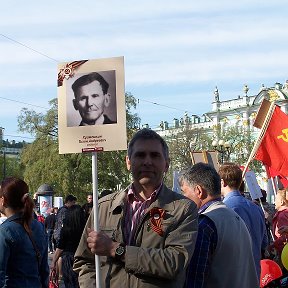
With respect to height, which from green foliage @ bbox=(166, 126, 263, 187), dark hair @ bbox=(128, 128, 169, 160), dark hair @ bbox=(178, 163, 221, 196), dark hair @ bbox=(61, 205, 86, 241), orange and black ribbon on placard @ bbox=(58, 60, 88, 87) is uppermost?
green foliage @ bbox=(166, 126, 263, 187)

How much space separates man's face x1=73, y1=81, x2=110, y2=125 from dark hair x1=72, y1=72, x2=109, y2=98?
0.06 feet

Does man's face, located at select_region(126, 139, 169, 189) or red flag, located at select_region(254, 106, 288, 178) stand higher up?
red flag, located at select_region(254, 106, 288, 178)

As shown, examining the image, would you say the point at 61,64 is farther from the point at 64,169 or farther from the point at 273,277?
the point at 64,169

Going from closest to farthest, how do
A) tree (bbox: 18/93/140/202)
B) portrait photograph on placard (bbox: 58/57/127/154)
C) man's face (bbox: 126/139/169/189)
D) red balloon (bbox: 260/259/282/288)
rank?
man's face (bbox: 126/139/169/189) < portrait photograph on placard (bbox: 58/57/127/154) < red balloon (bbox: 260/259/282/288) < tree (bbox: 18/93/140/202)

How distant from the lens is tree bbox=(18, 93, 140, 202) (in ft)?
157

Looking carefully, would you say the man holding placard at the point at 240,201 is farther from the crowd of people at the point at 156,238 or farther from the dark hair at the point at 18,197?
the dark hair at the point at 18,197

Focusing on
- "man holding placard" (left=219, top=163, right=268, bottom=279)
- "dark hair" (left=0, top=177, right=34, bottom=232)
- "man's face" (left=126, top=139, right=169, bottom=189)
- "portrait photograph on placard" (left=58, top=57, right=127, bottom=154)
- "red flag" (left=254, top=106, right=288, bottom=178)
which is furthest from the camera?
"red flag" (left=254, top=106, right=288, bottom=178)

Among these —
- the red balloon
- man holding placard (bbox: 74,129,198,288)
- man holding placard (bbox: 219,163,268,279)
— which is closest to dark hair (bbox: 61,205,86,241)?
the red balloon

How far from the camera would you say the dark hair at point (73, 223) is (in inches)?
405

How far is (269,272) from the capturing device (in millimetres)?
7062

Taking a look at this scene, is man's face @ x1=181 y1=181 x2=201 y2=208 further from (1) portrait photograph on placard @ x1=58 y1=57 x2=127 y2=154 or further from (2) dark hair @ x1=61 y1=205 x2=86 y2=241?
(2) dark hair @ x1=61 y1=205 x2=86 y2=241

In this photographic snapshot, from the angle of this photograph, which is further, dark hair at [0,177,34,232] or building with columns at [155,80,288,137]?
building with columns at [155,80,288,137]

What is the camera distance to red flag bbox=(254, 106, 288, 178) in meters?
10.7

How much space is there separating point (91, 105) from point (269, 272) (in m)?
3.28
